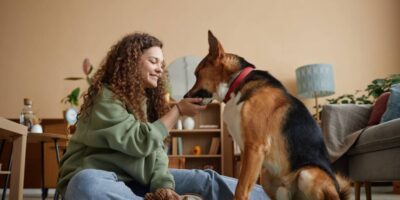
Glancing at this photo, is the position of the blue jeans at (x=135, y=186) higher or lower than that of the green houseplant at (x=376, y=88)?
lower

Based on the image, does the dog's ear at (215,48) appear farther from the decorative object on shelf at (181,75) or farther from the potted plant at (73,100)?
the decorative object on shelf at (181,75)

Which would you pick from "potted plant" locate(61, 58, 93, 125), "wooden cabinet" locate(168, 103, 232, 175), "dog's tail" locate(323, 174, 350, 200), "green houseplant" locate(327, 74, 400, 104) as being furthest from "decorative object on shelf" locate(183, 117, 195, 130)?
"dog's tail" locate(323, 174, 350, 200)

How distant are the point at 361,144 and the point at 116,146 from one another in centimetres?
196

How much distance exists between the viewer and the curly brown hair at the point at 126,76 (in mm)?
1792

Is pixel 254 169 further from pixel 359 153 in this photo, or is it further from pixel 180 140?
pixel 180 140

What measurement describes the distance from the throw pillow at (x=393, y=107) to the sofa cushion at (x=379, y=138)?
0.35 meters

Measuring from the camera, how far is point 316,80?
5164 millimetres

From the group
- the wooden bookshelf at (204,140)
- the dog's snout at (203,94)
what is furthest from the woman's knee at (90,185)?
the wooden bookshelf at (204,140)

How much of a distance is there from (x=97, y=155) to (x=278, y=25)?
4.80 meters

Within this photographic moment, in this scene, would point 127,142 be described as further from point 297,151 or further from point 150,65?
point 297,151

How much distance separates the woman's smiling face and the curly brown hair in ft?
0.06

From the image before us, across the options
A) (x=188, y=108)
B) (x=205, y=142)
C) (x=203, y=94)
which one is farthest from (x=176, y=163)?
(x=188, y=108)

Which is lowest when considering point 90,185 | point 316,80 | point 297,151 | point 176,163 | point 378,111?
point 176,163

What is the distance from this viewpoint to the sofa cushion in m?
2.52
